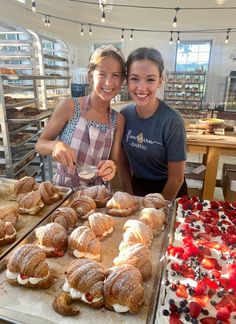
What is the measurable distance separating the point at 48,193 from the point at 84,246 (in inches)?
18.0

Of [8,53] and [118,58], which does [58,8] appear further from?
[118,58]

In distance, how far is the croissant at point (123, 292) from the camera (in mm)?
731

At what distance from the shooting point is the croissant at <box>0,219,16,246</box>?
3.33 feet

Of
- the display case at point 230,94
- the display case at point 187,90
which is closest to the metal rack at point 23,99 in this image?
the display case at point 187,90

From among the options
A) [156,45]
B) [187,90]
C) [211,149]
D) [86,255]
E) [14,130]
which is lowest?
[211,149]

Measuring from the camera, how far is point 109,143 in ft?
5.24

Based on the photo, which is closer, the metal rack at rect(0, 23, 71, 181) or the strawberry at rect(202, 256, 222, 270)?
the strawberry at rect(202, 256, 222, 270)

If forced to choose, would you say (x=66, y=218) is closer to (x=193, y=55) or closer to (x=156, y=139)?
(x=156, y=139)

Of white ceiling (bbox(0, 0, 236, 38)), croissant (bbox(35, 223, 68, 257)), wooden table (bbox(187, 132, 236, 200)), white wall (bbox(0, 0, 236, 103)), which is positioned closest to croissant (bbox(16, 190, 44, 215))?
croissant (bbox(35, 223, 68, 257))

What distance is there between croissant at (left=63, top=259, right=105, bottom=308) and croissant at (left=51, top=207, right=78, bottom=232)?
0.98 feet

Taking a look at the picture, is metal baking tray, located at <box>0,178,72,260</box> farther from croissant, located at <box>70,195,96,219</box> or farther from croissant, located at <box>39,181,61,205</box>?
croissant, located at <box>70,195,96,219</box>

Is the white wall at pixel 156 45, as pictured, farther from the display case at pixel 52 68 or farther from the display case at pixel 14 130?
the display case at pixel 14 130

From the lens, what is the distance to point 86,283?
762 mm

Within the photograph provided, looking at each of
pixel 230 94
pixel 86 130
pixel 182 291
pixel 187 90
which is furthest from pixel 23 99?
pixel 230 94
